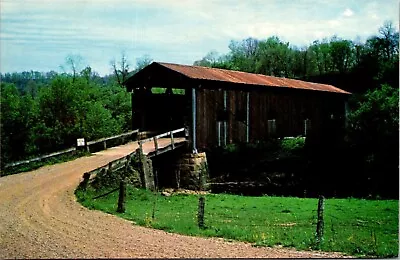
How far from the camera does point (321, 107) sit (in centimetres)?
2098

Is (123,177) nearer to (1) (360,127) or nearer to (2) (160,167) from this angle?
(2) (160,167)

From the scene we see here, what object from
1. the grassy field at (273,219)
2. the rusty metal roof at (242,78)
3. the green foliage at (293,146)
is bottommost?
the grassy field at (273,219)

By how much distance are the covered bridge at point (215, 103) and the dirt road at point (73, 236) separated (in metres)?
5.00

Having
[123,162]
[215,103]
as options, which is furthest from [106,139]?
[215,103]

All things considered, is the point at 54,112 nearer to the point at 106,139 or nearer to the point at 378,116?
the point at 106,139

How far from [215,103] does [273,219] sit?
6.27 meters

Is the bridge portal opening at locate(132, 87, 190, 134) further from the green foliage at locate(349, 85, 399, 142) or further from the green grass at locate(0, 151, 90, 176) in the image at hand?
the green foliage at locate(349, 85, 399, 142)

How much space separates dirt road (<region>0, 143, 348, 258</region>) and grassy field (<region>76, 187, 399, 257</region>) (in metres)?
0.40

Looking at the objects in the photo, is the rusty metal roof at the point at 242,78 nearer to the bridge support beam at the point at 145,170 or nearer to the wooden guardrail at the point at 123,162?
the wooden guardrail at the point at 123,162

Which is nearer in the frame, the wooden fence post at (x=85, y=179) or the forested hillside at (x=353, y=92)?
the wooden fence post at (x=85, y=179)

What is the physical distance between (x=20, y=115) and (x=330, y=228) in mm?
7680

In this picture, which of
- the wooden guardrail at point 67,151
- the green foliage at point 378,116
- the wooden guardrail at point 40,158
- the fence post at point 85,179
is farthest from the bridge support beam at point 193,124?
the green foliage at point 378,116

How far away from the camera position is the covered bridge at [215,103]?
1559 centimetres

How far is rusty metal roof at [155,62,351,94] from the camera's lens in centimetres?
1529
